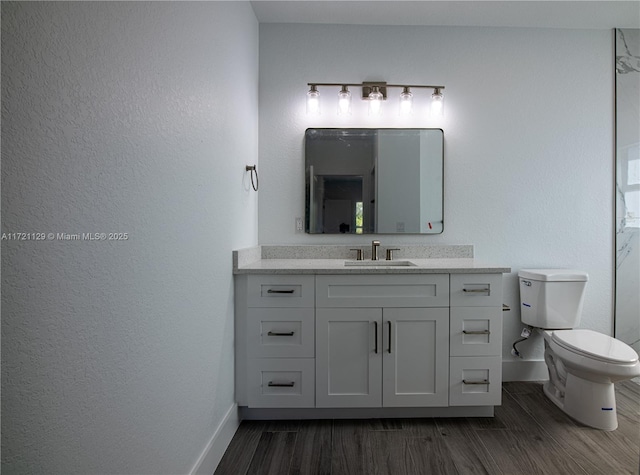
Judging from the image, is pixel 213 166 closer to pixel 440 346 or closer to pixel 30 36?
pixel 30 36

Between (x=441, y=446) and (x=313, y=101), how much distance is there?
2174mm

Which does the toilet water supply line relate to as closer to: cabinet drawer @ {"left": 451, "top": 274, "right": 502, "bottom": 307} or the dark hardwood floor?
the dark hardwood floor

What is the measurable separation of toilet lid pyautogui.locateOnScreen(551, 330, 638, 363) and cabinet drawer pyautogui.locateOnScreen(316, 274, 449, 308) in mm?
751

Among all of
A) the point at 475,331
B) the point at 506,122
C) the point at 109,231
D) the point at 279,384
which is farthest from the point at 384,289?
the point at 506,122

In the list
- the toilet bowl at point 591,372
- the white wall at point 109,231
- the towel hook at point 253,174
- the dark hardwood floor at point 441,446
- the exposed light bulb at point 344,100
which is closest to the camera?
the white wall at point 109,231

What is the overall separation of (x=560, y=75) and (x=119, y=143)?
282 centimetres

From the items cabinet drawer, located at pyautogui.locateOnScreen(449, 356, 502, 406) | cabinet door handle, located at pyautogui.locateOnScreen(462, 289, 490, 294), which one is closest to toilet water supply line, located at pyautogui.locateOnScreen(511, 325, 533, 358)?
cabinet drawer, located at pyautogui.locateOnScreen(449, 356, 502, 406)

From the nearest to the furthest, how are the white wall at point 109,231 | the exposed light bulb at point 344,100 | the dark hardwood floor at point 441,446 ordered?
the white wall at point 109,231 → the dark hardwood floor at point 441,446 → the exposed light bulb at point 344,100

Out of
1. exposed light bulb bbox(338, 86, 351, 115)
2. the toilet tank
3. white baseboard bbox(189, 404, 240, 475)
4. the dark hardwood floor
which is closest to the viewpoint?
white baseboard bbox(189, 404, 240, 475)

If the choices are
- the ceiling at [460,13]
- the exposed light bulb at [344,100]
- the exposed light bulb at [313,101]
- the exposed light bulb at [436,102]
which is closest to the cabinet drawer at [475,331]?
the exposed light bulb at [436,102]

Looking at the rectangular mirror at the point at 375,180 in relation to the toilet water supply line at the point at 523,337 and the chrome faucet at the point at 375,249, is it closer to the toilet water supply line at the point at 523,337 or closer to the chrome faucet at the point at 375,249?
the chrome faucet at the point at 375,249

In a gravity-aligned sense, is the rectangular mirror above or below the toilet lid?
above

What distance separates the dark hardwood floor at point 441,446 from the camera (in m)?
1.46

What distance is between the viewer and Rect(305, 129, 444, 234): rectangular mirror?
2.30 metres
